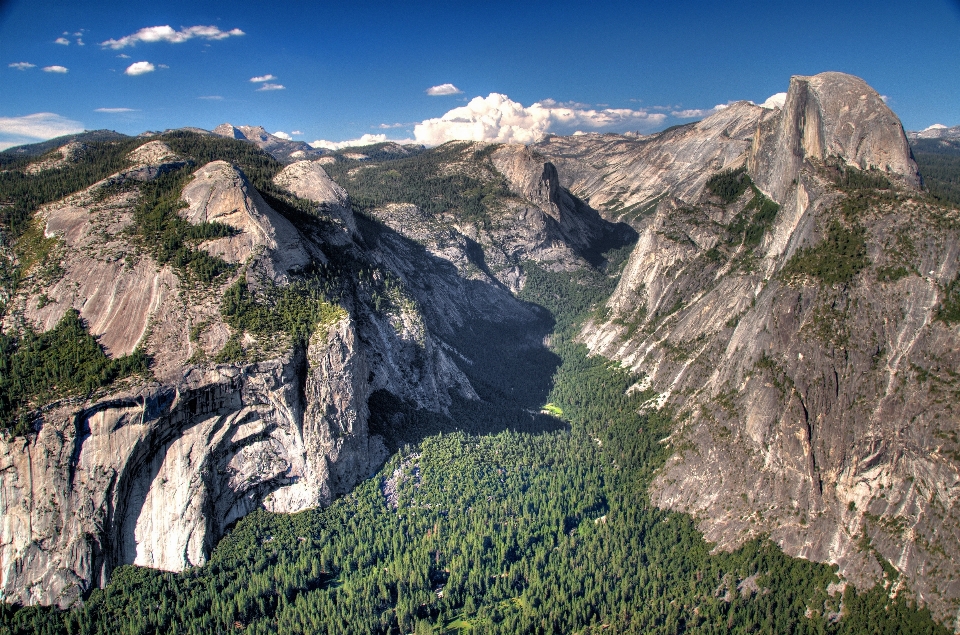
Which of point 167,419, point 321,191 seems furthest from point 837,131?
point 167,419

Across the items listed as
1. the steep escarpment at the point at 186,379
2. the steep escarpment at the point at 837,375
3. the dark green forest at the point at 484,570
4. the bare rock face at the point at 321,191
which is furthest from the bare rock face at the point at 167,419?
the steep escarpment at the point at 837,375

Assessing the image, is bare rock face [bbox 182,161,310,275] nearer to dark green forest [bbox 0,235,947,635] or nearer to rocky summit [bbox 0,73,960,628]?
rocky summit [bbox 0,73,960,628]

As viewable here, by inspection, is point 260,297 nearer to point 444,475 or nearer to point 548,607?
point 444,475

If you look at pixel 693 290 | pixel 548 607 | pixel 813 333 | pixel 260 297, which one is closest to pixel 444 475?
pixel 548 607

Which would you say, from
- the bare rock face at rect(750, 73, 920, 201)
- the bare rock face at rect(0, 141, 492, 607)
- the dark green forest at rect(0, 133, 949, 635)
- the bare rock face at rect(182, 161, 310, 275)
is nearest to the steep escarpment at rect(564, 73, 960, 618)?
the bare rock face at rect(750, 73, 920, 201)

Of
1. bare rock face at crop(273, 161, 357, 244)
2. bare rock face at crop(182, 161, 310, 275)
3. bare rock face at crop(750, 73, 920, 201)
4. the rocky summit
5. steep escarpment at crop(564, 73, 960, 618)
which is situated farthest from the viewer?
bare rock face at crop(273, 161, 357, 244)

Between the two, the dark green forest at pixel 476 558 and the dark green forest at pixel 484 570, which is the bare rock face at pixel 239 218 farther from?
the dark green forest at pixel 484 570

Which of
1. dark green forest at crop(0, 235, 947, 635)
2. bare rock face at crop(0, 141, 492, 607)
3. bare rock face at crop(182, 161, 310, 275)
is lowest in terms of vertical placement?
dark green forest at crop(0, 235, 947, 635)
